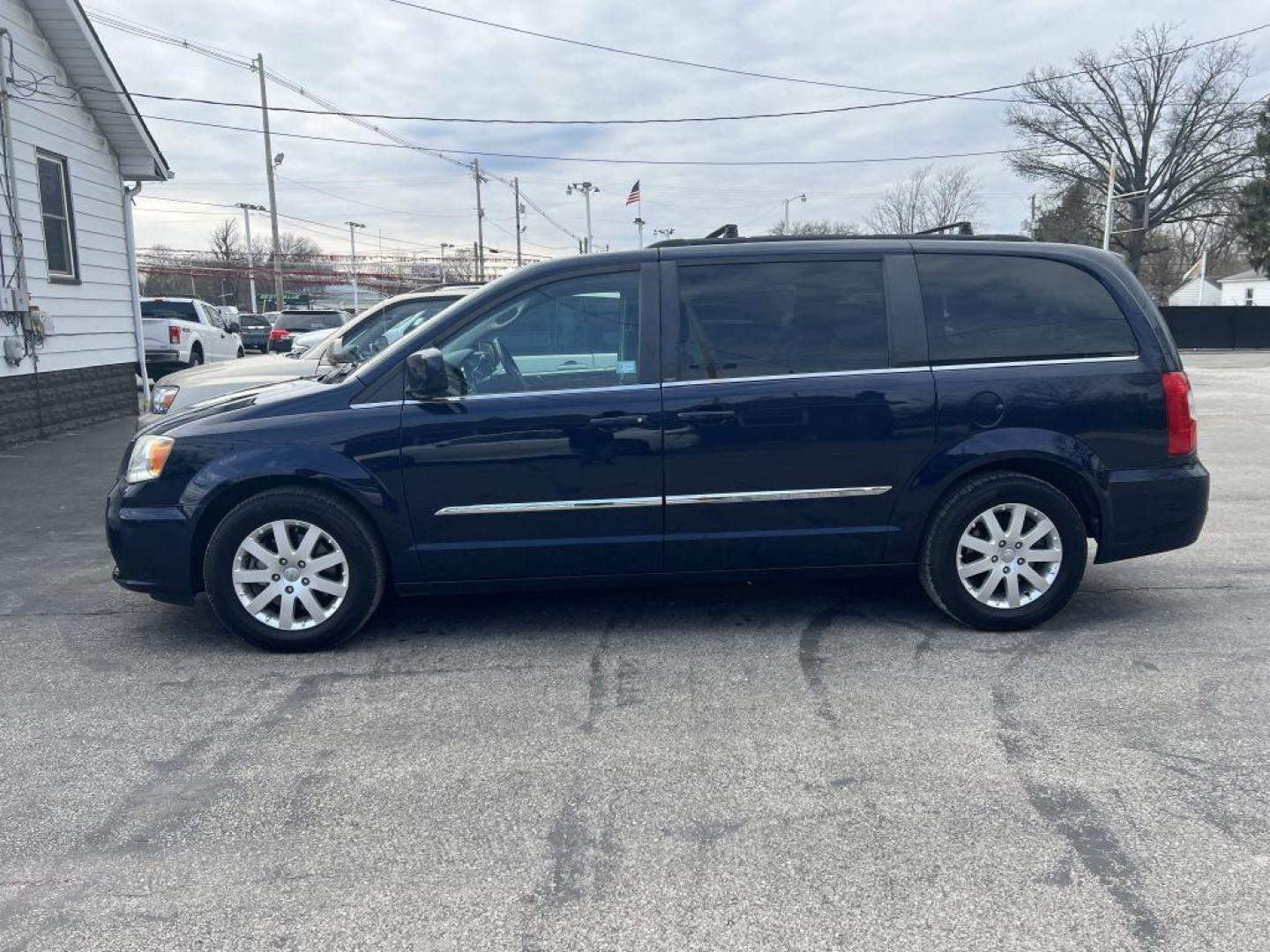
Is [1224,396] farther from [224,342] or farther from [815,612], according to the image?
[224,342]

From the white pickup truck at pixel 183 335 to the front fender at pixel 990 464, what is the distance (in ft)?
52.9

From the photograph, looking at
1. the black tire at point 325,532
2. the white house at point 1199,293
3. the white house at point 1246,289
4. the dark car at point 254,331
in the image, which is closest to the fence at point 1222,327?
the white house at point 1246,289

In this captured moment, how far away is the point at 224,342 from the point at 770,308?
1954cm

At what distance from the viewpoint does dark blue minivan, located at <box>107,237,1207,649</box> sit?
4578 mm

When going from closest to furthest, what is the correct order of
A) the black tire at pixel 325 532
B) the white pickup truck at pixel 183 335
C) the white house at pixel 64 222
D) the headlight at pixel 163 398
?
the black tire at pixel 325 532 < the headlight at pixel 163 398 < the white house at pixel 64 222 < the white pickup truck at pixel 183 335

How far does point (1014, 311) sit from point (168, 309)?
63.6ft

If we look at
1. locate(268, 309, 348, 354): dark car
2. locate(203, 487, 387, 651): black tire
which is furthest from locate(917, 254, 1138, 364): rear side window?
locate(268, 309, 348, 354): dark car

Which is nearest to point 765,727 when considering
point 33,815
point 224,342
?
point 33,815

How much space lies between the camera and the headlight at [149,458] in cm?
461

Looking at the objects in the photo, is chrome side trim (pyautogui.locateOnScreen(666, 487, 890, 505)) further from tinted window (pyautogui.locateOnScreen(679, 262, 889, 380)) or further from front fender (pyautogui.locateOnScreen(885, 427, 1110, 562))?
tinted window (pyautogui.locateOnScreen(679, 262, 889, 380))

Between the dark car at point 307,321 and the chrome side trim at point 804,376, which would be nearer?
the chrome side trim at point 804,376

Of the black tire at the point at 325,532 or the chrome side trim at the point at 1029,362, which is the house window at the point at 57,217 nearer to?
the black tire at the point at 325,532

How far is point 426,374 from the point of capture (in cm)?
446

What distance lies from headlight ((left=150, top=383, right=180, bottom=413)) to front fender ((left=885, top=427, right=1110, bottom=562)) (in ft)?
19.9
